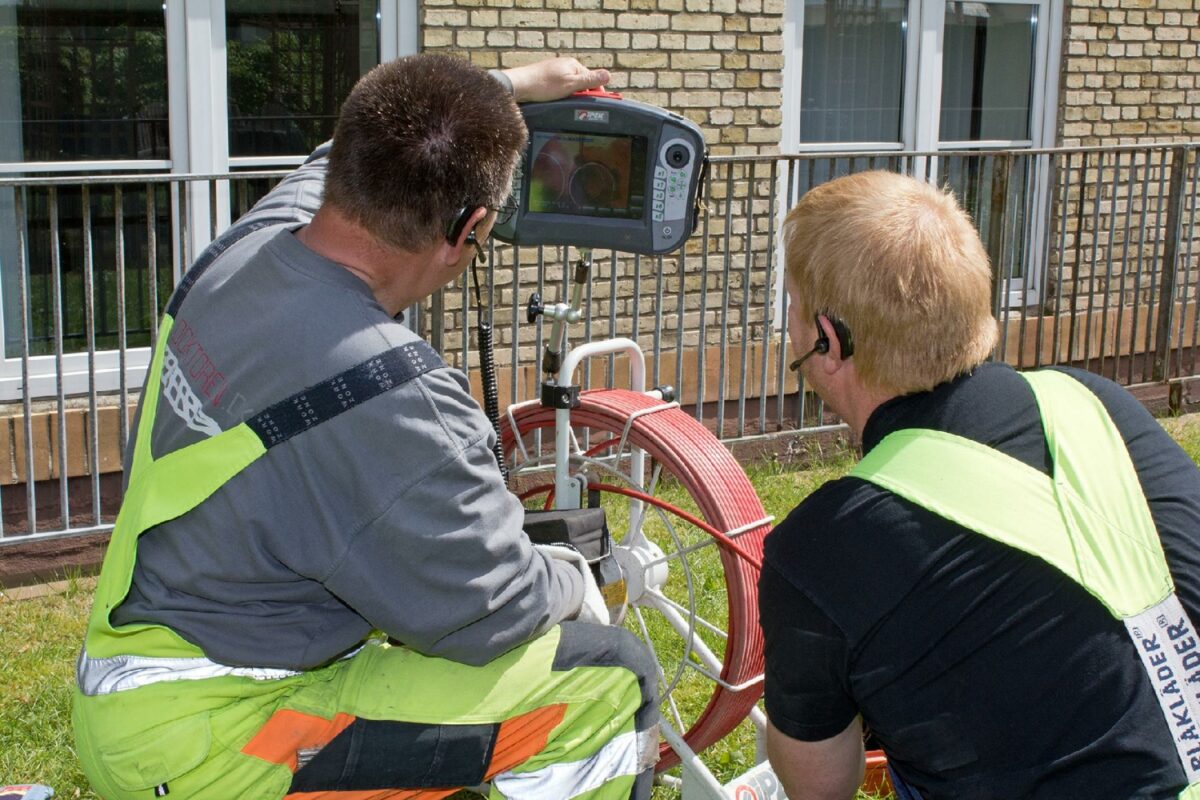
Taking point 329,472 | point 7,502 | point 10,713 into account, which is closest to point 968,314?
point 329,472

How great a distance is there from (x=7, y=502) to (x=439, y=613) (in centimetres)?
310

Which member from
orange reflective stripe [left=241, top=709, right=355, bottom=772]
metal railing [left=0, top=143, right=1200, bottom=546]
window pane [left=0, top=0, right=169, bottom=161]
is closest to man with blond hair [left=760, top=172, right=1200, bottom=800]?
orange reflective stripe [left=241, top=709, right=355, bottom=772]

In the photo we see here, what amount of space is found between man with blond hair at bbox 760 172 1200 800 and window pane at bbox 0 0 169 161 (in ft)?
Result: 12.1

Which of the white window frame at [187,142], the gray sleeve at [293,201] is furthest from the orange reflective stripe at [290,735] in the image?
the white window frame at [187,142]

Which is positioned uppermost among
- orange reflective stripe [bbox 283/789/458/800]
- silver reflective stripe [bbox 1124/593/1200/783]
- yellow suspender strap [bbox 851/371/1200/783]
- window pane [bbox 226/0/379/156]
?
window pane [bbox 226/0/379/156]

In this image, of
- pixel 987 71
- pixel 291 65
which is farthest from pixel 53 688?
pixel 987 71

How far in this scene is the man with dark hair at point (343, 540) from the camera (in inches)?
78.3

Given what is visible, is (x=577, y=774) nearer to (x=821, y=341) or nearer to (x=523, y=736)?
(x=523, y=736)

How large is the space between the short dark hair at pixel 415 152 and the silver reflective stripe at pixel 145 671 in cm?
73

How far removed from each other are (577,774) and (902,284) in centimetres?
99

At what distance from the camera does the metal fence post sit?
21.8ft

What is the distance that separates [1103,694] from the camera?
5.66ft

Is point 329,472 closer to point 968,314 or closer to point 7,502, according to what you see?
point 968,314

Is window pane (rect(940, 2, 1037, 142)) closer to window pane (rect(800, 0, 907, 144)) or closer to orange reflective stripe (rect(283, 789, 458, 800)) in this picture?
window pane (rect(800, 0, 907, 144))
